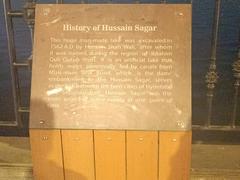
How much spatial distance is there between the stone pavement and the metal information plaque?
738 millimetres

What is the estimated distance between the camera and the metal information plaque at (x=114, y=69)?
2.56 meters

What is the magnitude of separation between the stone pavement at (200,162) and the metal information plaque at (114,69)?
2.42ft

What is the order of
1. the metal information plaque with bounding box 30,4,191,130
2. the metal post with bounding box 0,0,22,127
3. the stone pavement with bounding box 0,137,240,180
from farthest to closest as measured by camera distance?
the stone pavement with bounding box 0,137,240,180, the metal post with bounding box 0,0,22,127, the metal information plaque with bounding box 30,4,191,130

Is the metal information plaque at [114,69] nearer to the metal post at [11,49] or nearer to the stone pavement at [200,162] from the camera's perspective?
the metal post at [11,49]

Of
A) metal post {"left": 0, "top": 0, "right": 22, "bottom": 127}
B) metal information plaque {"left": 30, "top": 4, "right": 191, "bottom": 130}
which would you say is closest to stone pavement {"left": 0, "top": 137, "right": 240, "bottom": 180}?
metal post {"left": 0, "top": 0, "right": 22, "bottom": 127}

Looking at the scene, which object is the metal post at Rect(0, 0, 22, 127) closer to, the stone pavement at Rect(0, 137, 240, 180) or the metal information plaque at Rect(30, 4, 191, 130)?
the stone pavement at Rect(0, 137, 240, 180)

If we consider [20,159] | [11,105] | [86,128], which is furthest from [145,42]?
[11,105]

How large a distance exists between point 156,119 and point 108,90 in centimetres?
34

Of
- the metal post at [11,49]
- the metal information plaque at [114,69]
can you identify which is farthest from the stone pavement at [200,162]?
the metal information plaque at [114,69]

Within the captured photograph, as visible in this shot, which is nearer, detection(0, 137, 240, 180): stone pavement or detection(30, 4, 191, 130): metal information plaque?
detection(30, 4, 191, 130): metal information plaque

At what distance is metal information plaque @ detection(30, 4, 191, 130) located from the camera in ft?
8.41

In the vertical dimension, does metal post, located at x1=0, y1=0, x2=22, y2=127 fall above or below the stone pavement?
above

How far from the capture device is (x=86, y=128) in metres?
2.59

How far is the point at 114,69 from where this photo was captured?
258 centimetres
